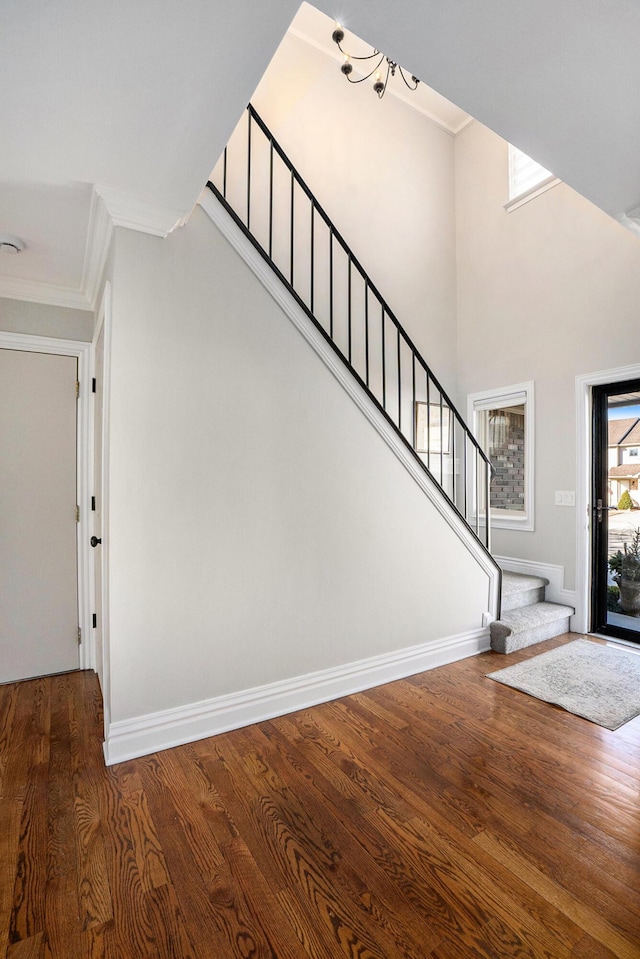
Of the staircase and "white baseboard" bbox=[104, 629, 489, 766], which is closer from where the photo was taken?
"white baseboard" bbox=[104, 629, 489, 766]

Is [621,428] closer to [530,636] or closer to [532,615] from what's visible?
[532,615]

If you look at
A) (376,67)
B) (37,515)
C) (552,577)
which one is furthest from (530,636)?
(376,67)

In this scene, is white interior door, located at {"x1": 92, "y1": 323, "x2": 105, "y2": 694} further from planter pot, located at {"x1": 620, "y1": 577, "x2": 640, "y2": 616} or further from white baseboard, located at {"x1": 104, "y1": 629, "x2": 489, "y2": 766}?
planter pot, located at {"x1": 620, "y1": 577, "x2": 640, "y2": 616}

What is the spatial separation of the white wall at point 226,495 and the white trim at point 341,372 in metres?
0.05

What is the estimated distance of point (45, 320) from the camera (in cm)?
290

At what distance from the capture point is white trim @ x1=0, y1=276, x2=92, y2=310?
2734 millimetres

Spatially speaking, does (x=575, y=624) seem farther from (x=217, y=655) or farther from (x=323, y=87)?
(x=323, y=87)

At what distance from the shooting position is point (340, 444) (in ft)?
8.93

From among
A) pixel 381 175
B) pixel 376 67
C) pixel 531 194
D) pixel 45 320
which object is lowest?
pixel 45 320

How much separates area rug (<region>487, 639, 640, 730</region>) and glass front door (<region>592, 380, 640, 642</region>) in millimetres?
377

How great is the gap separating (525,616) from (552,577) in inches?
27.0

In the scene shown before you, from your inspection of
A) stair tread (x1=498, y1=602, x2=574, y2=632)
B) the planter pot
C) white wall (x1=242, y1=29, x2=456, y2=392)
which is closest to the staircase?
stair tread (x1=498, y1=602, x2=574, y2=632)

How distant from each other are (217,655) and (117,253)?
197cm

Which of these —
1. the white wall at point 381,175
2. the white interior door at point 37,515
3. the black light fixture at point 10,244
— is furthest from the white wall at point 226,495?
the white wall at point 381,175
